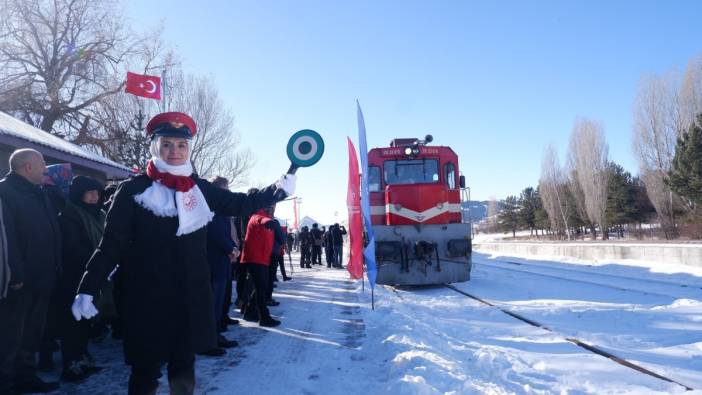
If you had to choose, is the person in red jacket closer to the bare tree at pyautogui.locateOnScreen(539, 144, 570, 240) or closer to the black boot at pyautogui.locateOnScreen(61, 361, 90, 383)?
the black boot at pyautogui.locateOnScreen(61, 361, 90, 383)

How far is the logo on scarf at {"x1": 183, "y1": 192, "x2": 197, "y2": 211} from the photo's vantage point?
283cm

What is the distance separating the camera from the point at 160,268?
2.69 m

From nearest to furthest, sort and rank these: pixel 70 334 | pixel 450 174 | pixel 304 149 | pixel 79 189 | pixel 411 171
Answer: pixel 304 149 < pixel 70 334 < pixel 79 189 < pixel 411 171 < pixel 450 174

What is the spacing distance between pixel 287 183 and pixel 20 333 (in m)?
2.67

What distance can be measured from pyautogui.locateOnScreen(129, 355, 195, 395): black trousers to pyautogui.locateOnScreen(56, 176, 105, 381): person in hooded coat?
2026 mm

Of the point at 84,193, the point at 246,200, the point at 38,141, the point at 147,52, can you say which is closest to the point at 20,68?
the point at 147,52

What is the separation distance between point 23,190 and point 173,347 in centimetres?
242

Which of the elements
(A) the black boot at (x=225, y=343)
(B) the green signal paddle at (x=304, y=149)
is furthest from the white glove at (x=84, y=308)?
(A) the black boot at (x=225, y=343)

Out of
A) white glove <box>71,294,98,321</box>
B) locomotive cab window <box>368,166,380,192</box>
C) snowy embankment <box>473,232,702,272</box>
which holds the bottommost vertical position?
snowy embankment <box>473,232,702,272</box>

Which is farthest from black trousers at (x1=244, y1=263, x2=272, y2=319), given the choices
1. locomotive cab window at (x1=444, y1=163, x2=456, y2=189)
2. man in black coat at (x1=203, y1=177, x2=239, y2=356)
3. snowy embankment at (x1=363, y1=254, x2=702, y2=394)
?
locomotive cab window at (x1=444, y1=163, x2=456, y2=189)

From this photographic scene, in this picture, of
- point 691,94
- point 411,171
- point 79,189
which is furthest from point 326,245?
point 691,94

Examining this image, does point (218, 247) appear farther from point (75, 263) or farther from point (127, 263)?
point (127, 263)

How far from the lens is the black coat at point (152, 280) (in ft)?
8.63

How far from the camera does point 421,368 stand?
4.12 metres
